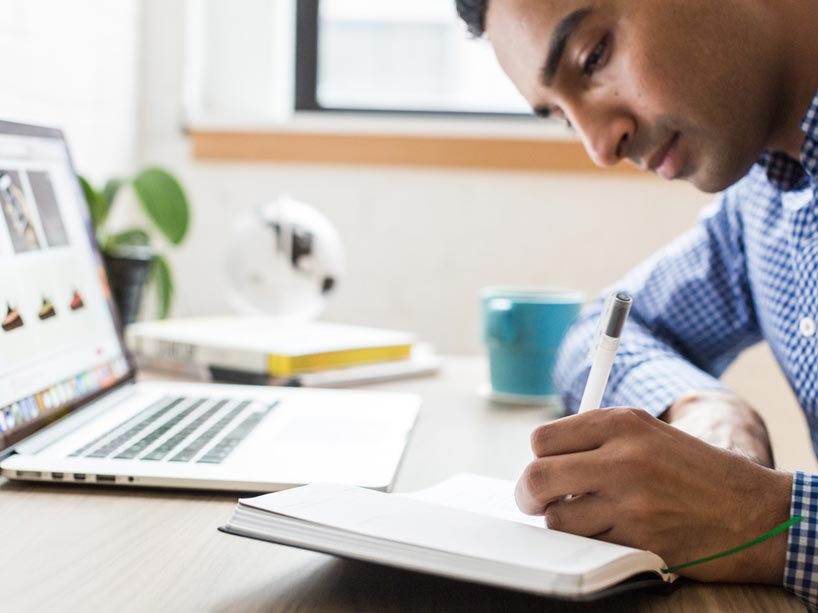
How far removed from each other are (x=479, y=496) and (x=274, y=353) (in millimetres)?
514

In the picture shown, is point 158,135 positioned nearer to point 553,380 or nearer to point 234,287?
point 234,287

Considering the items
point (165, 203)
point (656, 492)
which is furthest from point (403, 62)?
point (656, 492)

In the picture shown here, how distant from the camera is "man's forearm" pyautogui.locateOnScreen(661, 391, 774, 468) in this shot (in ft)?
2.58

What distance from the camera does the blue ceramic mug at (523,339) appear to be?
Result: 1112mm

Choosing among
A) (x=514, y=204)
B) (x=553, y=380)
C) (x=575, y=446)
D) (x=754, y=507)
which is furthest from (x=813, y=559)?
(x=514, y=204)

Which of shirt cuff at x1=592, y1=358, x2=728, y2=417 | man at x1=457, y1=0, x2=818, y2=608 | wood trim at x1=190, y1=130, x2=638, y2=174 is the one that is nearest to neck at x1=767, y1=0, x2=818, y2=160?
man at x1=457, y1=0, x2=818, y2=608

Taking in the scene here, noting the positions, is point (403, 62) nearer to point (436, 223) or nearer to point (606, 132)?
point (436, 223)

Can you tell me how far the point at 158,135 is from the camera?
70.4 inches

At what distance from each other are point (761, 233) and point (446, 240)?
2.54ft

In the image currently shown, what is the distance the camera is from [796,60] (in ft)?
3.20

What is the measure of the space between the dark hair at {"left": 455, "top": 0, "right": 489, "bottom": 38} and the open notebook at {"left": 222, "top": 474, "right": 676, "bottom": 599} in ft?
2.14

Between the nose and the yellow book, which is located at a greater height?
the nose

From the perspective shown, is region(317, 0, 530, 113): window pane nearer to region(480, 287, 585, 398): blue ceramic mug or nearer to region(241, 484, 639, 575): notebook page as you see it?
region(480, 287, 585, 398): blue ceramic mug

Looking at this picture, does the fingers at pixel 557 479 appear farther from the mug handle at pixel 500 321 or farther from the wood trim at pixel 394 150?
the wood trim at pixel 394 150
